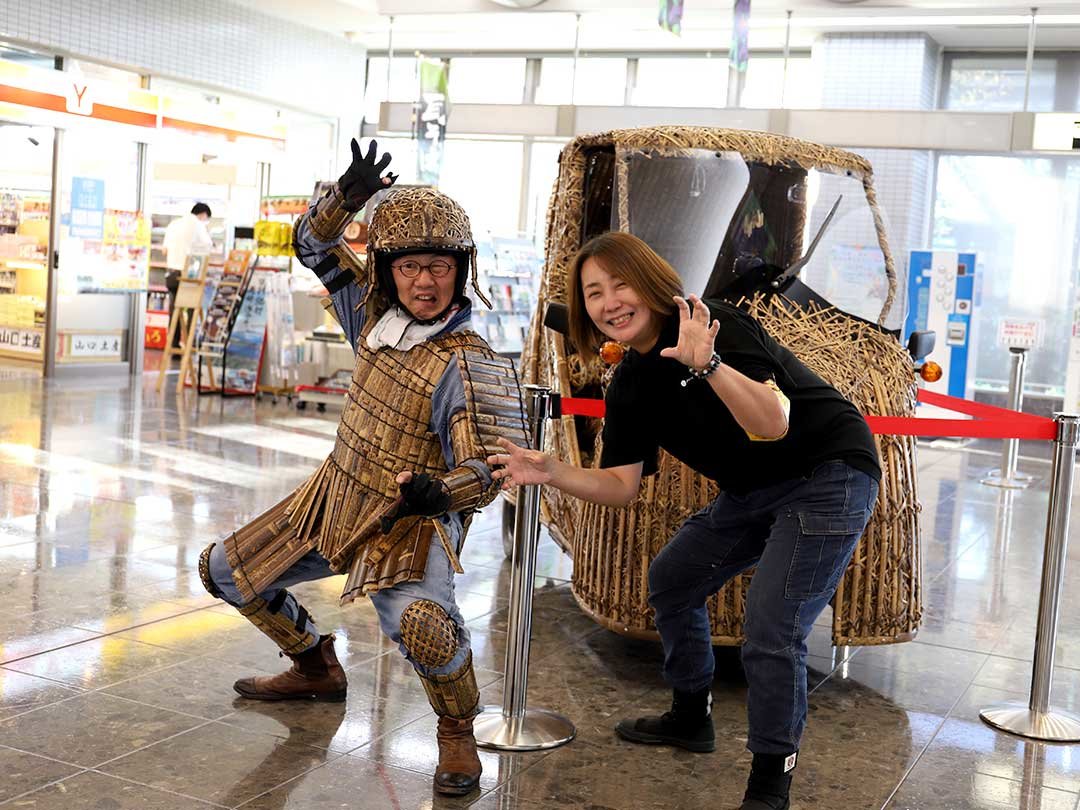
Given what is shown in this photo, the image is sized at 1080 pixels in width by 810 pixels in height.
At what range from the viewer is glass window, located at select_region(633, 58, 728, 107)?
14.6m

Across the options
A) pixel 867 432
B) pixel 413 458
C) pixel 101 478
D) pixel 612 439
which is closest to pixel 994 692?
pixel 867 432

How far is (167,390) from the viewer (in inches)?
461

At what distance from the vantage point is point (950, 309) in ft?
38.3

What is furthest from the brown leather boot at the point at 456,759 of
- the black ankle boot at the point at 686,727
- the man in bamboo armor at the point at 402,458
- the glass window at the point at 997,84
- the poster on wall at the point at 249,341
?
the glass window at the point at 997,84

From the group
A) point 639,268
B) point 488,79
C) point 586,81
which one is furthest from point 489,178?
point 639,268

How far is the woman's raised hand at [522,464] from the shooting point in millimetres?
3033

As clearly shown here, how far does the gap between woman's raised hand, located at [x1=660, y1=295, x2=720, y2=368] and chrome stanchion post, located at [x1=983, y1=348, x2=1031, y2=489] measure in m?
7.21

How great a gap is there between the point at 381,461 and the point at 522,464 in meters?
0.46

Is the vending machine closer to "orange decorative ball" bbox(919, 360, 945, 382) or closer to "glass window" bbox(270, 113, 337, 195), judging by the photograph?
"glass window" bbox(270, 113, 337, 195)

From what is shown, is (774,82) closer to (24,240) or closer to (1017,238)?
(1017,238)

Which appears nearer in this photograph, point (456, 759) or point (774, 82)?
point (456, 759)

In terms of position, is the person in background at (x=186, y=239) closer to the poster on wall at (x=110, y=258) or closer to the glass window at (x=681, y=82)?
the poster on wall at (x=110, y=258)

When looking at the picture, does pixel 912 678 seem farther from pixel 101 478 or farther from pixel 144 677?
pixel 101 478

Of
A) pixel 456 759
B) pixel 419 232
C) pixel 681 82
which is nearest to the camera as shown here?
pixel 456 759
